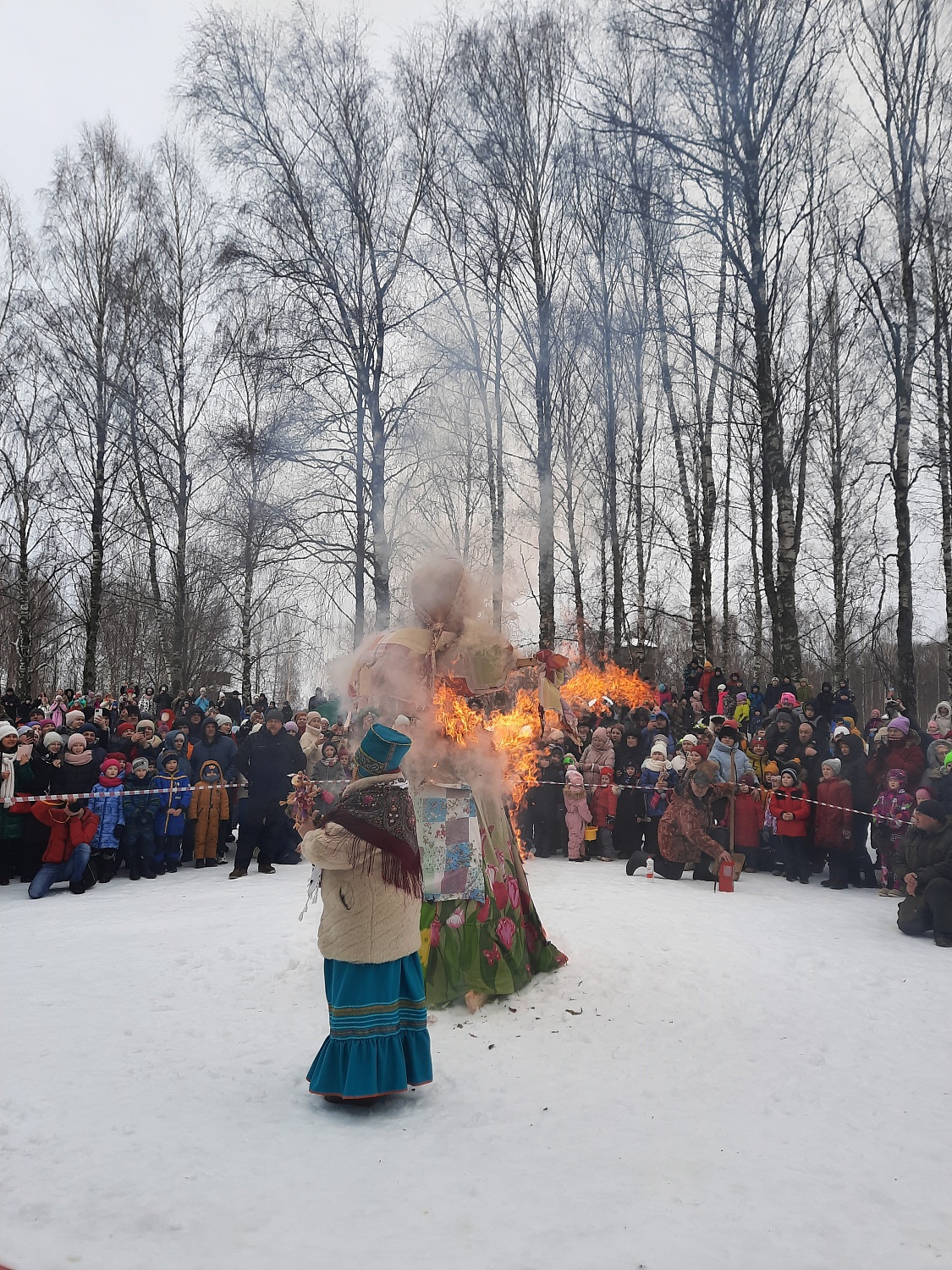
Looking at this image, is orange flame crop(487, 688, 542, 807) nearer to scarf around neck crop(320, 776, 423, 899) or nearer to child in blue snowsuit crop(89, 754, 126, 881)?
scarf around neck crop(320, 776, 423, 899)

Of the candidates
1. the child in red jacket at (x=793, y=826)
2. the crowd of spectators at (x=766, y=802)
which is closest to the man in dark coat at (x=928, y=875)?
the crowd of spectators at (x=766, y=802)

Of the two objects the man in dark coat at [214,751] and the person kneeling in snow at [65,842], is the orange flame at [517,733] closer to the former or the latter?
the person kneeling in snow at [65,842]

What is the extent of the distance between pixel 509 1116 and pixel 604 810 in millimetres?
7115

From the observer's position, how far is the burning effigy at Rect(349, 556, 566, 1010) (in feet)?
15.8

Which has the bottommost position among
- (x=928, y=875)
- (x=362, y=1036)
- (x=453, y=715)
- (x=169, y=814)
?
(x=362, y=1036)

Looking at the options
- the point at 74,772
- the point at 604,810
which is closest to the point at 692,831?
the point at 604,810

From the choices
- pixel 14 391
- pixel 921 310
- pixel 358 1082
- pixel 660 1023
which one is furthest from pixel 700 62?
pixel 14 391

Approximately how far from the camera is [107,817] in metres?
8.95

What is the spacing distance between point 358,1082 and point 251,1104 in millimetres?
528

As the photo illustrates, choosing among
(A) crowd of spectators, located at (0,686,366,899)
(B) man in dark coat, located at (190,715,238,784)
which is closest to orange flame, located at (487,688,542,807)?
(A) crowd of spectators, located at (0,686,366,899)

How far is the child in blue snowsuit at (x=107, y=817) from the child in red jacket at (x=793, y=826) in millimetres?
7283

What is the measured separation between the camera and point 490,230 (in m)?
15.9

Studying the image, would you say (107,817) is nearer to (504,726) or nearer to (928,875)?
(504,726)

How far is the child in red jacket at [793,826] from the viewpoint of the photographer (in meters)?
9.25
